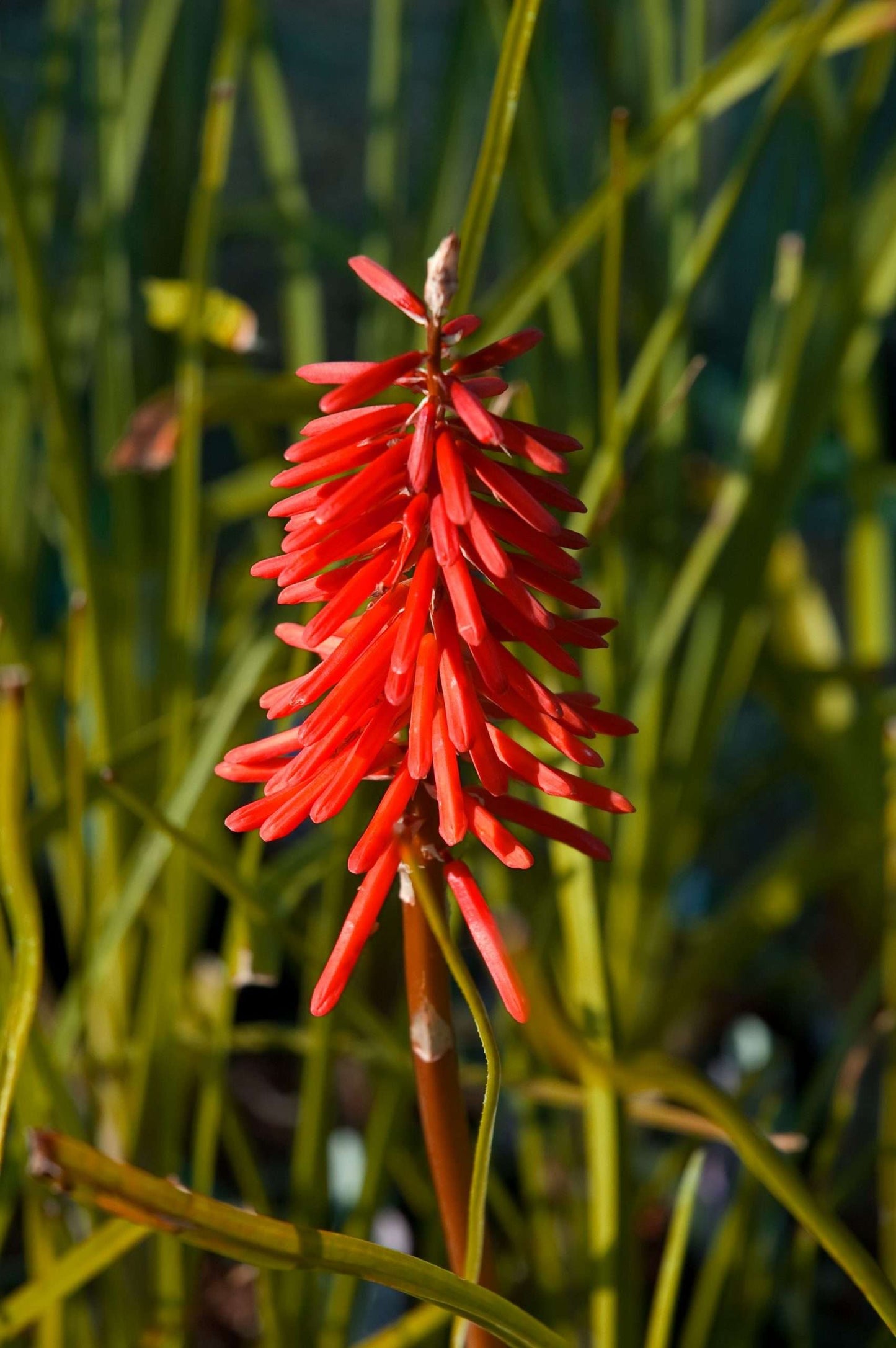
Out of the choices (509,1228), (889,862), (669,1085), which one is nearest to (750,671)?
(889,862)

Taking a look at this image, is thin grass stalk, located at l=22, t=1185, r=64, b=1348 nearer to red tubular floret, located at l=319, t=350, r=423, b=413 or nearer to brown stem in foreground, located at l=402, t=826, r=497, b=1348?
brown stem in foreground, located at l=402, t=826, r=497, b=1348

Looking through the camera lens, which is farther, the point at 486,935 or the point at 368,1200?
the point at 368,1200

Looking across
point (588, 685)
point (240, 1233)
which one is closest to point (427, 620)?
point (240, 1233)

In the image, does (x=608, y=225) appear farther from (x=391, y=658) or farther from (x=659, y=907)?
(x=659, y=907)

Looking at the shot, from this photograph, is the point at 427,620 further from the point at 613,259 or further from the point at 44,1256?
the point at 44,1256

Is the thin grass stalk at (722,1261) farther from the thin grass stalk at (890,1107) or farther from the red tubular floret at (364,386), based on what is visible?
the red tubular floret at (364,386)

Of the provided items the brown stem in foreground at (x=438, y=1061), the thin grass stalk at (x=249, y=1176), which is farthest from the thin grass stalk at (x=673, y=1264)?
the thin grass stalk at (x=249, y=1176)
